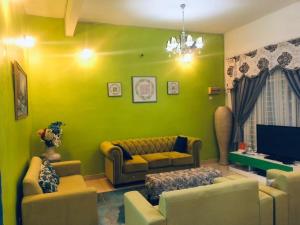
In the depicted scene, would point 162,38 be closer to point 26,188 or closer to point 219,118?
point 219,118

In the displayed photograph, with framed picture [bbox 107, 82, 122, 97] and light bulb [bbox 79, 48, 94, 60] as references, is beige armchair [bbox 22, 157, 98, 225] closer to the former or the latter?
framed picture [bbox 107, 82, 122, 97]

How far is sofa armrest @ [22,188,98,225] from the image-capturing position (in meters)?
2.49

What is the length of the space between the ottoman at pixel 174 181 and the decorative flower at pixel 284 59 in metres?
2.36

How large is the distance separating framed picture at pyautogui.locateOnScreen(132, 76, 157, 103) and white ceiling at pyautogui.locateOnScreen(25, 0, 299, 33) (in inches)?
45.4

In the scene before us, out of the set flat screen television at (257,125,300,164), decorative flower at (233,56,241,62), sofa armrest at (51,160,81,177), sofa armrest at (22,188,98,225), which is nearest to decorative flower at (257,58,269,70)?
decorative flower at (233,56,241,62)

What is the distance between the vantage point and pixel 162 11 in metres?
4.55

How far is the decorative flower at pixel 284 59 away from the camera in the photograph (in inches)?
175

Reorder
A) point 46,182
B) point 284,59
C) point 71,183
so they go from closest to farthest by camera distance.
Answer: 1. point 46,182
2. point 71,183
3. point 284,59

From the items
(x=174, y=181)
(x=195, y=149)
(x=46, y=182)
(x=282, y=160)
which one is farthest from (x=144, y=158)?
(x=282, y=160)

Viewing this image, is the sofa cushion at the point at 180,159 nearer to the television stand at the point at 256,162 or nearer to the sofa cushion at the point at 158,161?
the sofa cushion at the point at 158,161

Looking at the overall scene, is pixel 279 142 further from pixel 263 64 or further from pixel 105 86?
pixel 105 86

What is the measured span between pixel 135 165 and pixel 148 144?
2.95ft

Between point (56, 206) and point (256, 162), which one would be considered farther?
point (256, 162)

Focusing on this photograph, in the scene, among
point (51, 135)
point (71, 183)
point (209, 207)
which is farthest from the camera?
point (51, 135)
